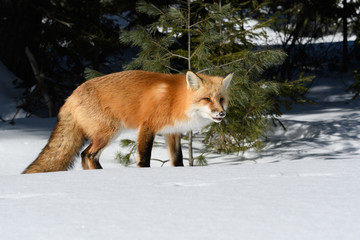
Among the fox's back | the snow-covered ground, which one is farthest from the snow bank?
the fox's back

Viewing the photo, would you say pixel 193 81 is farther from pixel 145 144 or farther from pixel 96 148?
pixel 96 148

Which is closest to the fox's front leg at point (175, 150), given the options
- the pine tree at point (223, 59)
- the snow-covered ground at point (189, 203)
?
the pine tree at point (223, 59)

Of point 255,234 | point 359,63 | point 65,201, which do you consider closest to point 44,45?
point 65,201

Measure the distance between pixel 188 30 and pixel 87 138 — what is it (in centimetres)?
233

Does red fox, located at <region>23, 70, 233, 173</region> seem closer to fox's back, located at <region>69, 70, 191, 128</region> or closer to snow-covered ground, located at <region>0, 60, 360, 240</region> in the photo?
fox's back, located at <region>69, 70, 191, 128</region>

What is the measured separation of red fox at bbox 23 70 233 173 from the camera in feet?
15.6

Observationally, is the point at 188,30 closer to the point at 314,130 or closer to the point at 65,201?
the point at 314,130

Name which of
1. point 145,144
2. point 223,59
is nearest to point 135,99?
point 145,144

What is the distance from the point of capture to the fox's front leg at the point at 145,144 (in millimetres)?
4750

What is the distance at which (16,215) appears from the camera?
8.17 feet

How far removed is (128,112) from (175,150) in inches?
28.0

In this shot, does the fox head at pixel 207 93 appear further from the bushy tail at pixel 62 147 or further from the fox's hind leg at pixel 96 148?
the bushy tail at pixel 62 147

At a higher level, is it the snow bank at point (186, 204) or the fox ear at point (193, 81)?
the fox ear at point (193, 81)

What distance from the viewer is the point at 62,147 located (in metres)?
4.87
